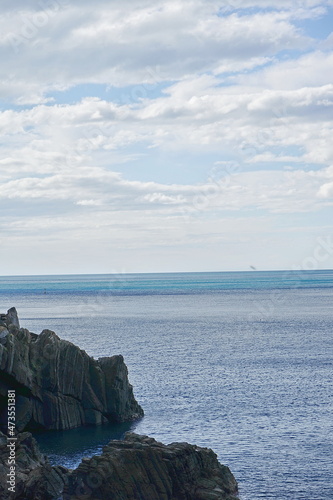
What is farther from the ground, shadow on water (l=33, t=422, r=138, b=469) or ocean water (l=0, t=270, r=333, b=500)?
ocean water (l=0, t=270, r=333, b=500)

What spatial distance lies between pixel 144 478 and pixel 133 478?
782 mm

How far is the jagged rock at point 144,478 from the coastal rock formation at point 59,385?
21.9 m

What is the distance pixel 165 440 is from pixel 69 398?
13620 millimetres

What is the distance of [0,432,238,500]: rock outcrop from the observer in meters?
48.7

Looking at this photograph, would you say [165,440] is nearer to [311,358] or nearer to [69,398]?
[69,398]

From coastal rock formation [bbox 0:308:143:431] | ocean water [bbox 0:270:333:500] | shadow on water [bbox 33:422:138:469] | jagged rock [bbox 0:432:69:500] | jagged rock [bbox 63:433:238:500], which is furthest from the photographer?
coastal rock formation [bbox 0:308:143:431]

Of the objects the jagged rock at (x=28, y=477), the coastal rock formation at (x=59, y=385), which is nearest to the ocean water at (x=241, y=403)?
the coastal rock formation at (x=59, y=385)

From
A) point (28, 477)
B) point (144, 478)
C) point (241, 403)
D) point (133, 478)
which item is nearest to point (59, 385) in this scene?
point (241, 403)

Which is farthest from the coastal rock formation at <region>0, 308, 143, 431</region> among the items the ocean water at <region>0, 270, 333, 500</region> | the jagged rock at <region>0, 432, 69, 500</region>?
the jagged rock at <region>0, 432, 69, 500</region>

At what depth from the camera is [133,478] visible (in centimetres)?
4903

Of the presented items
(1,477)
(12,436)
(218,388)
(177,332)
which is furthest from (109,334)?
(1,477)

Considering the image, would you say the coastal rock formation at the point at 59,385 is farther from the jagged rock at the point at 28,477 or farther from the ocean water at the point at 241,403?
the jagged rock at the point at 28,477

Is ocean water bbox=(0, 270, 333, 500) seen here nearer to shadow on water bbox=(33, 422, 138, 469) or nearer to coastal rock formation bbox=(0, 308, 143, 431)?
shadow on water bbox=(33, 422, 138, 469)

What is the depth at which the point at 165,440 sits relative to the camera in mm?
66250
